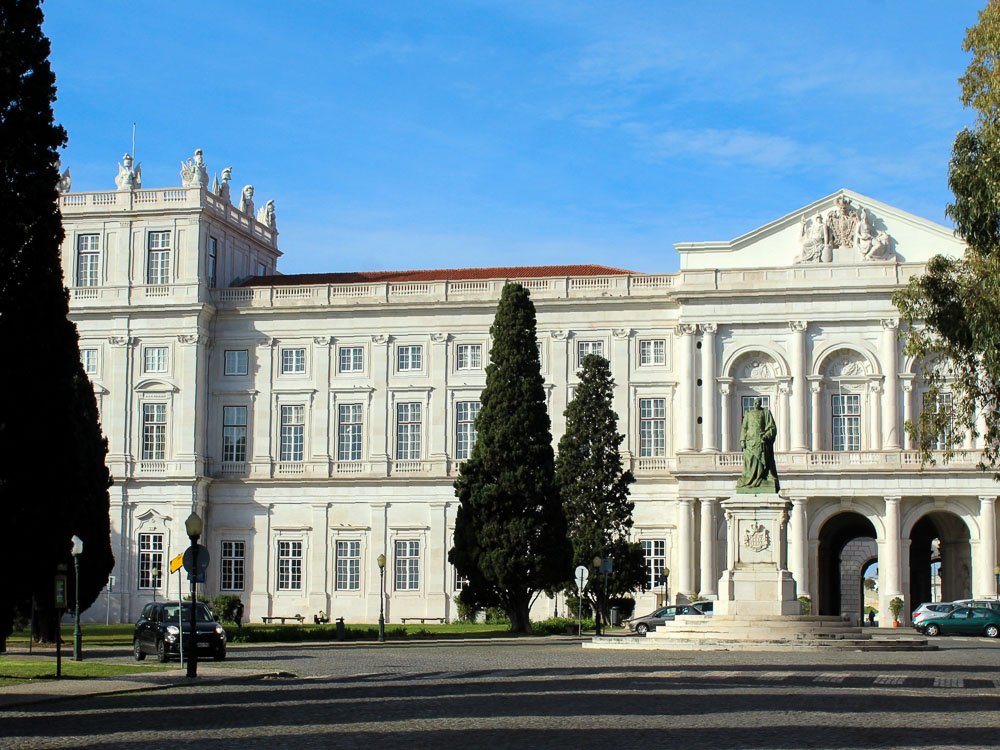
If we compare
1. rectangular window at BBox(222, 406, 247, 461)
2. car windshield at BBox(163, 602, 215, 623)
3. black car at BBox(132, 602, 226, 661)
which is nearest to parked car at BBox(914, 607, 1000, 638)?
car windshield at BBox(163, 602, 215, 623)

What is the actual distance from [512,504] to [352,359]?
19951 millimetres

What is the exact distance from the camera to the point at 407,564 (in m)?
70.2

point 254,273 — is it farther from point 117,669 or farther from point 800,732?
point 800,732

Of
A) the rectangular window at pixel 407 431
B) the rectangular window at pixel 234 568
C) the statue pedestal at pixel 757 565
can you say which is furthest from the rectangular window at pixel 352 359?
the statue pedestal at pixel 757 565

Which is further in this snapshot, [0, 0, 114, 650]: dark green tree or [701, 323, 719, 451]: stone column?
[701, 323, 719, 451]: stone column

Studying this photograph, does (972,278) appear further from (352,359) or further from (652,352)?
(352,359)

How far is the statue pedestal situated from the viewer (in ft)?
137

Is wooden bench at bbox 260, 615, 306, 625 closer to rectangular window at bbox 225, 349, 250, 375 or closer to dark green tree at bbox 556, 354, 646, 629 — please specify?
rectangular window at bbox 225, 349, 250, 375

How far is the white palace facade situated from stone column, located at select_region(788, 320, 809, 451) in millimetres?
110

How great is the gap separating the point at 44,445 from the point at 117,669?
24.8 feet

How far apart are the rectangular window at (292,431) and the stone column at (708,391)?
58.5ft

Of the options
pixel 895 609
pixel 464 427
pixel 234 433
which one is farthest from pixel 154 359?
pixel 895 609

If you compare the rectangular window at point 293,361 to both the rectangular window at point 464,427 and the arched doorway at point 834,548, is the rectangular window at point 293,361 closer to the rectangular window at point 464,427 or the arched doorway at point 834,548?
the rectangular window at point 464,427

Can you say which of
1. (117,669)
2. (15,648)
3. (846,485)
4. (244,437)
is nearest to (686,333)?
(846,485)
